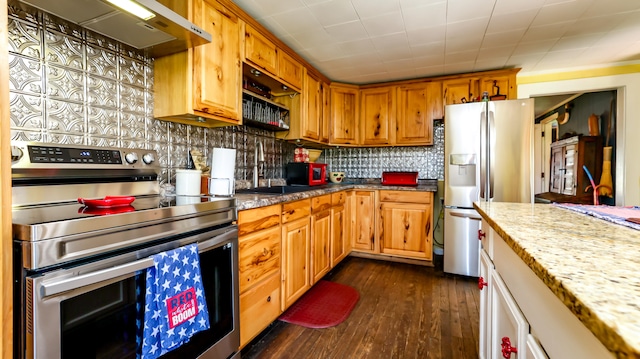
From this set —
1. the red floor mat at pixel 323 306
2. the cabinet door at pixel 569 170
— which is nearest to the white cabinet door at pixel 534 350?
the red floor mat at pixel 323 306

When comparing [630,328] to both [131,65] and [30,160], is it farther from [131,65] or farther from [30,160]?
[131,65]

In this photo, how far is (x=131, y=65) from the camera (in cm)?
163

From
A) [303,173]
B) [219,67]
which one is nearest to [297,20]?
[219,67]

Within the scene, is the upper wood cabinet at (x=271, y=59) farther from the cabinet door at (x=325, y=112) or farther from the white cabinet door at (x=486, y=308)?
the white cabinet door at (x=486, y=308)

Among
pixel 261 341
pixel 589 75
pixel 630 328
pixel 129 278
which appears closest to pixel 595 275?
pixel 630 328

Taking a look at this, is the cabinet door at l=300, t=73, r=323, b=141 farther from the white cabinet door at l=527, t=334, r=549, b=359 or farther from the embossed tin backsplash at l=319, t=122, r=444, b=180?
the white cabinet door at l=527, t=334, r=549, b=359

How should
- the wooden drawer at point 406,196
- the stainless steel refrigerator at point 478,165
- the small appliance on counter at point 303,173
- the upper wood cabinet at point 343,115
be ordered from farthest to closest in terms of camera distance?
the upper wood cabinet at point 343,115
the wooden drawer at point 406,196
the small appliance on counter at point 303,173
the stainless steel refrigerator at point 478,165

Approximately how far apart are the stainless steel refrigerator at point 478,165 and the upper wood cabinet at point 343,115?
3.95ft

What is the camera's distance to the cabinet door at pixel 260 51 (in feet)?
6.79

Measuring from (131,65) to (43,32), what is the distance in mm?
393

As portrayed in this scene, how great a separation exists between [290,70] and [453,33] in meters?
1.43

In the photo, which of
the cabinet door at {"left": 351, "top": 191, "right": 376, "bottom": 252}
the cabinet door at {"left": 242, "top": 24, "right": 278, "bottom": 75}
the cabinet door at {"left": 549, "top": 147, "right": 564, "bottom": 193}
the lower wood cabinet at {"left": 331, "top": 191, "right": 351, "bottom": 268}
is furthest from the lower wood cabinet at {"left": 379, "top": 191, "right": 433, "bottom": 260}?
the cabinet door at {"left": 549, "top": 147, "right": 564, "bottom": 193}

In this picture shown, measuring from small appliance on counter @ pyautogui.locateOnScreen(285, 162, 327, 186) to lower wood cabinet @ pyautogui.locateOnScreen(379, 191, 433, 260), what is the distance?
78 cm

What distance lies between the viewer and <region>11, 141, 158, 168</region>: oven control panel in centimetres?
113
